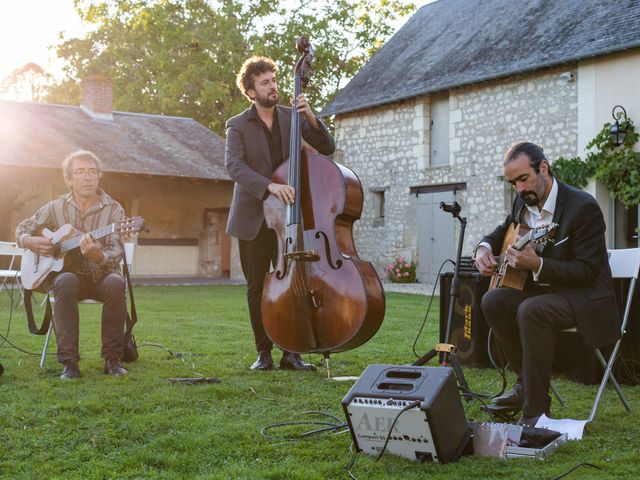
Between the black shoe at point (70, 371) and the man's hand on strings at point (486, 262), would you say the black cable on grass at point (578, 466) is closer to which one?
the man's hand on strings at point (486, 262)

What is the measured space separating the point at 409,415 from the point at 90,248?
2573 mm

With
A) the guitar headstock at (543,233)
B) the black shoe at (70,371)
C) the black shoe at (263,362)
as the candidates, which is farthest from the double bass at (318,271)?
the black shoe at (70,371)

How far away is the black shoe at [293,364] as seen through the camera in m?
5.16

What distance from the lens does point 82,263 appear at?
512 cm

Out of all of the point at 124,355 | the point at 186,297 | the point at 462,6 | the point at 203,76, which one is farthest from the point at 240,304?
the point at 203,76

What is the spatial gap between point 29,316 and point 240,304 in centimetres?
649

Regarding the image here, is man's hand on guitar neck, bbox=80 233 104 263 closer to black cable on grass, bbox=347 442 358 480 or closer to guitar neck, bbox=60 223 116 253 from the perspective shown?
guitar neck, bbox=60 223 116 253

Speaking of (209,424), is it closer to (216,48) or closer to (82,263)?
(82,263)

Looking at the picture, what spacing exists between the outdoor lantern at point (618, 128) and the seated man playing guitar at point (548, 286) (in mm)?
9962

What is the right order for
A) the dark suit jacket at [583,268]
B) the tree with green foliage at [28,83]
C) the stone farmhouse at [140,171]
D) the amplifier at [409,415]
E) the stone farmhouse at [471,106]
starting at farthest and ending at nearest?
1. the tree with green foliage at [28,83]
2. the stone farmhouse at [140,171]
3. the stone farmhouse at [471,106]
4. the dark suit jacket at [583,268]
5. the amplifier at [409,415]

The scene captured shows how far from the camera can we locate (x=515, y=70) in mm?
14734

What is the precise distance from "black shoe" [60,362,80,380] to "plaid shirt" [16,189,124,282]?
0.55 m

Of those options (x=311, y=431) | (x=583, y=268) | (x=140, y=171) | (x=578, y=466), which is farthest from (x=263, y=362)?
(x=140, y=171)

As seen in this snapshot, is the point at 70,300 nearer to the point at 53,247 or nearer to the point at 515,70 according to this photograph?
the point at 53,247
